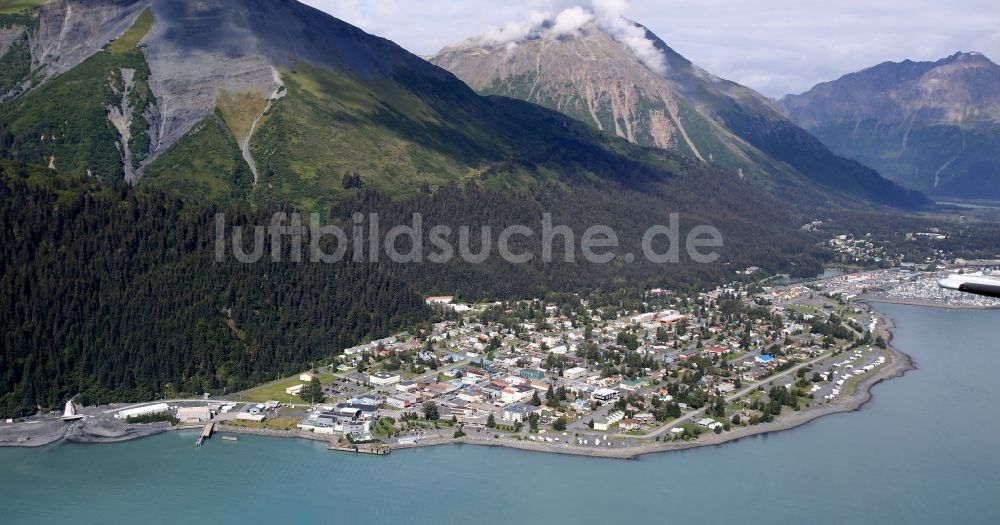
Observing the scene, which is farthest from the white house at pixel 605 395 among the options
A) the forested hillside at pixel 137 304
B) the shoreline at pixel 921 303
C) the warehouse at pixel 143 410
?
the shoreline at pixel 921 303

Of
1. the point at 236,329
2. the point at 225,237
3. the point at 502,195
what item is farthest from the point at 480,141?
the point at 236,329

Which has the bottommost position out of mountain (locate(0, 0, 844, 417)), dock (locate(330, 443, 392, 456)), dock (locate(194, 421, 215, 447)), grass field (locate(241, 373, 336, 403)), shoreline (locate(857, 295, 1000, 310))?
dock (locate(330, 443, 392, 456))

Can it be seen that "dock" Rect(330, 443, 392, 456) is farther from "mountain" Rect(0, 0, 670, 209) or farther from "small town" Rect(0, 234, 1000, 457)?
"mountain" Rect(0, 0, 670, 209)

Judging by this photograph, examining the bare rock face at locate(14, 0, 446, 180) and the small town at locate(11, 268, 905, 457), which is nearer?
the small town at locate(11, 268, 905, 457)

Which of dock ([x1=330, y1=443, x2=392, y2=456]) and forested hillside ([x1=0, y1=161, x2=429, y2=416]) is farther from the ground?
forested hillside ([x1=0, y1=161, x2=429, y2=416])

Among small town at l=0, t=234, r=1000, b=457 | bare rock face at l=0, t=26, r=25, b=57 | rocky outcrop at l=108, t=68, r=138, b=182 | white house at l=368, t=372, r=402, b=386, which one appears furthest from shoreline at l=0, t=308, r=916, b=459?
bare rock face at l=0, t=26, r=25, b=57

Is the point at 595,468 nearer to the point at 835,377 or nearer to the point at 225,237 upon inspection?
the point at 835,377

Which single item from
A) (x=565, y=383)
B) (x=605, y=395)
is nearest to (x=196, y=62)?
(x=565, y=383)
